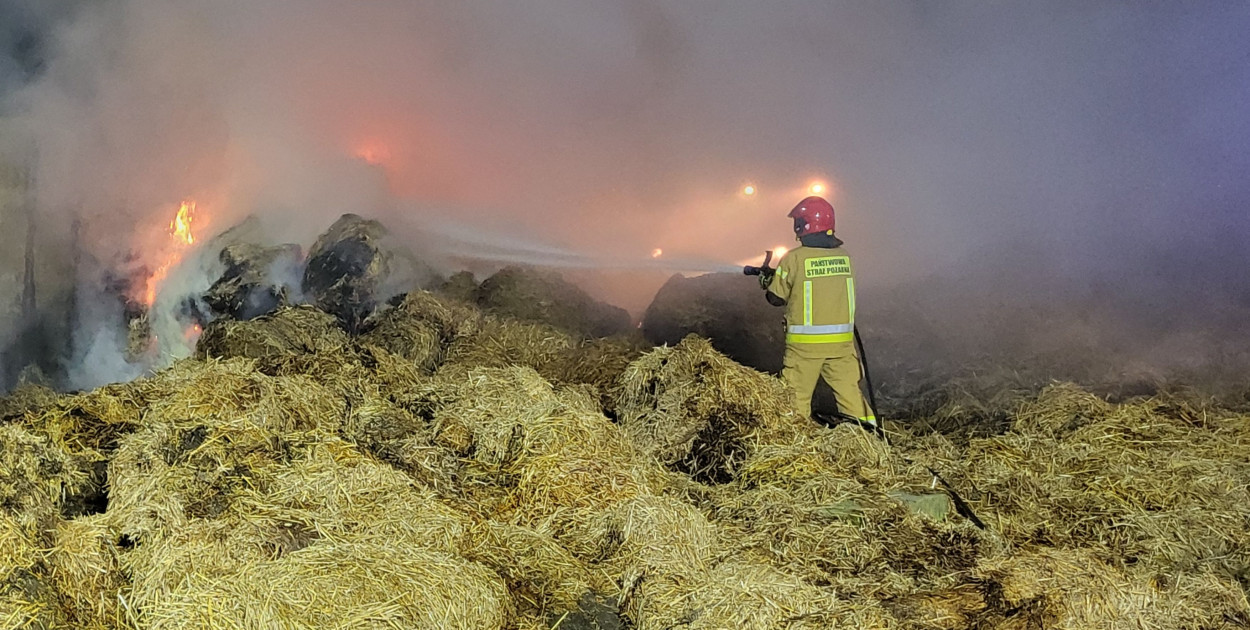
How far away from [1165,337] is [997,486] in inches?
225

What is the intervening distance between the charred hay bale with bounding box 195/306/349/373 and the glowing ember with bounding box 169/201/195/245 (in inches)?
209

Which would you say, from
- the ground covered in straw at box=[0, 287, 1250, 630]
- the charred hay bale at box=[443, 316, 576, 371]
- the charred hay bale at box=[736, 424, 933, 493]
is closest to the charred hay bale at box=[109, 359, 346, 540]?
the ground covered in straw at box=[0, 287, 1250, 630]

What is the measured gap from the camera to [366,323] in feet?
33.1

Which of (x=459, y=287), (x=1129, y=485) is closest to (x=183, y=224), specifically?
(x=459, y=287)

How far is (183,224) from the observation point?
1360 cm

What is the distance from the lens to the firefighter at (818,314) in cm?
723

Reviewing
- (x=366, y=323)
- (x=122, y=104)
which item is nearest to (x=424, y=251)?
(x=366, y=323)

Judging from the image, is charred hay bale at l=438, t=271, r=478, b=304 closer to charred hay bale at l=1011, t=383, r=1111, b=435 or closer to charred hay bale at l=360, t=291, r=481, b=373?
charred hay bale at l=360, t=291, r=481, b=373

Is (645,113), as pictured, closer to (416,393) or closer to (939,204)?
(939,204)

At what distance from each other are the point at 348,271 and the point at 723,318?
533 cm

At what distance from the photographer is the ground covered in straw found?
3.67m

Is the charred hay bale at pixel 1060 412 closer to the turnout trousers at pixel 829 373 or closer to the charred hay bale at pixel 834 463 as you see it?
the turnout trousers at pixel 829 373

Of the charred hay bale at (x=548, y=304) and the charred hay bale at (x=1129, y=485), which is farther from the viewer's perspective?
the charred hay bale at (x=548, y=304)

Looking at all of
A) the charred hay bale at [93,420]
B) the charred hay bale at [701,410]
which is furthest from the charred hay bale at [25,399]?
the charred hay bale at [701,410]
